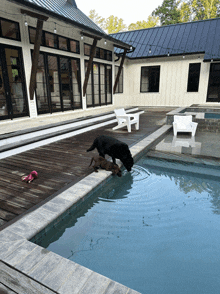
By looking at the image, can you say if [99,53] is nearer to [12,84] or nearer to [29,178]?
[12,84]

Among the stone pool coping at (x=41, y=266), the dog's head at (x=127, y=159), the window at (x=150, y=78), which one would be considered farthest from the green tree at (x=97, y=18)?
the stone pool coping at (x=41, y=266)

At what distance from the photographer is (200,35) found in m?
12.5

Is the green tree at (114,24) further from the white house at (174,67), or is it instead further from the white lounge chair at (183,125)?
the white lounge chair at (183,125)

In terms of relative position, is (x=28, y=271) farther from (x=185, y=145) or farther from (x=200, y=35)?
(x=200, y=35)

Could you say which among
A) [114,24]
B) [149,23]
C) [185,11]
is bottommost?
[149,23]

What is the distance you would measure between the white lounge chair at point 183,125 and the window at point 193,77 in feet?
22.4

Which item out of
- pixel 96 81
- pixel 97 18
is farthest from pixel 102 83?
pixel 97 18

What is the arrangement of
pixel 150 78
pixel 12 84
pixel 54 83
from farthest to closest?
pixel 150 78, pixel 54 83, pixel 12 84

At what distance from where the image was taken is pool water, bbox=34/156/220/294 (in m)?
1.95

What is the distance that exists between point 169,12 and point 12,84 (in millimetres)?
30283

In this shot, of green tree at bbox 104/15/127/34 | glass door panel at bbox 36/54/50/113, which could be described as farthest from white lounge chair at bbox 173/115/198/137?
green tree at bbox 104/15/127/34

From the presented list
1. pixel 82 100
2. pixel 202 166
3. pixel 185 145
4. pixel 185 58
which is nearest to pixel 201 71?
pixel 185 58

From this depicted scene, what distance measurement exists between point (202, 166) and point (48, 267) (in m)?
3.61

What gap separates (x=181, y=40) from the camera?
506 inches
